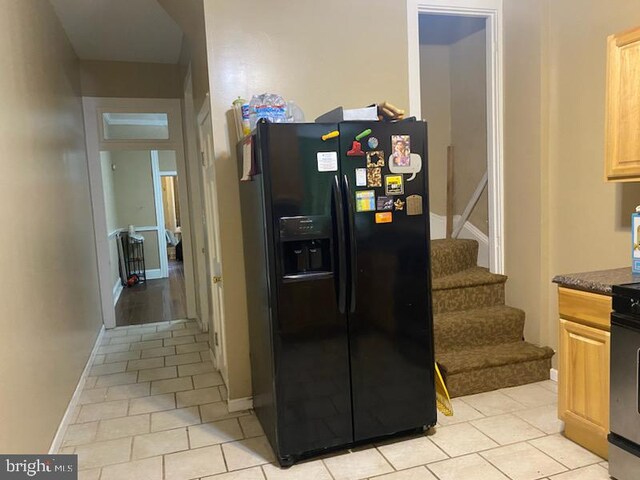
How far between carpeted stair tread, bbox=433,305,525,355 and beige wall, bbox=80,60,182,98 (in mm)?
3818

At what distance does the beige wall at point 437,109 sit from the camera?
4.54 m

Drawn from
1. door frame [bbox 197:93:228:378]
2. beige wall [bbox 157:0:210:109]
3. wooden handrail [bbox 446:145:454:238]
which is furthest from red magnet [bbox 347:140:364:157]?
wooden handrail [bbox 446:145:454:238]

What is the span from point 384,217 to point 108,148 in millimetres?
3884

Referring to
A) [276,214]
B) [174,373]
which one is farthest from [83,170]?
[276,214]

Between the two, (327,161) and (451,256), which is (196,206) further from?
(327,161)

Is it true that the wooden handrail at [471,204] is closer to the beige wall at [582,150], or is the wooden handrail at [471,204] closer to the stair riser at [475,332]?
the beige wall at [582,150]

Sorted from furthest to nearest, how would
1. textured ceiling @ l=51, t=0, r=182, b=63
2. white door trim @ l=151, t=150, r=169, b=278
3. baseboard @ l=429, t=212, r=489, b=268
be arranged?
white door trim @ l=151, t=150, r=169, b=278 → baseboard @ l=429, t=212, r=489, b=268 → textured ceiling @ l=51, t=0, r=182, b=63

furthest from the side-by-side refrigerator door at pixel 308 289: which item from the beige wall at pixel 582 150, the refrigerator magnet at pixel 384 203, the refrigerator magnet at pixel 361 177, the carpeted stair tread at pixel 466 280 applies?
the beige wall at pixel 582 150

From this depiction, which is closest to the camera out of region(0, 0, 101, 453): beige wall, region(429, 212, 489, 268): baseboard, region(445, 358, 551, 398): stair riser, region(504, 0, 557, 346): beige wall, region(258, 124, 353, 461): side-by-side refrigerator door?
region(0, 0, 101, 453): beige wall

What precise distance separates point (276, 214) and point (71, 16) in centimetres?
297

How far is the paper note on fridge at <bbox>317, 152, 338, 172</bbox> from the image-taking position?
7.66 ft

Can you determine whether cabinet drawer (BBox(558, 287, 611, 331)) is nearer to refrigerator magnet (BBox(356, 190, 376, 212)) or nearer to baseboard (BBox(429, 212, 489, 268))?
refrigerator magnet (BBox(356, 190, 376, 212))

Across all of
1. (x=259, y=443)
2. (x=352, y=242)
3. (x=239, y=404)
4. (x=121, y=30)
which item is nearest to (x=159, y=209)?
(x=121, y=30)

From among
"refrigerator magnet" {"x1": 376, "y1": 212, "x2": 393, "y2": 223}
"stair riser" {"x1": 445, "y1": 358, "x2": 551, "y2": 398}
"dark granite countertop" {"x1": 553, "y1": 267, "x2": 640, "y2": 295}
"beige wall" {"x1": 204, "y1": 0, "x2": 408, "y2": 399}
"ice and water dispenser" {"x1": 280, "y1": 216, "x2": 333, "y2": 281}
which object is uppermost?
"beige wall" {"x1": 204, "y1": 0, "x2": 408, "y2": 399}
